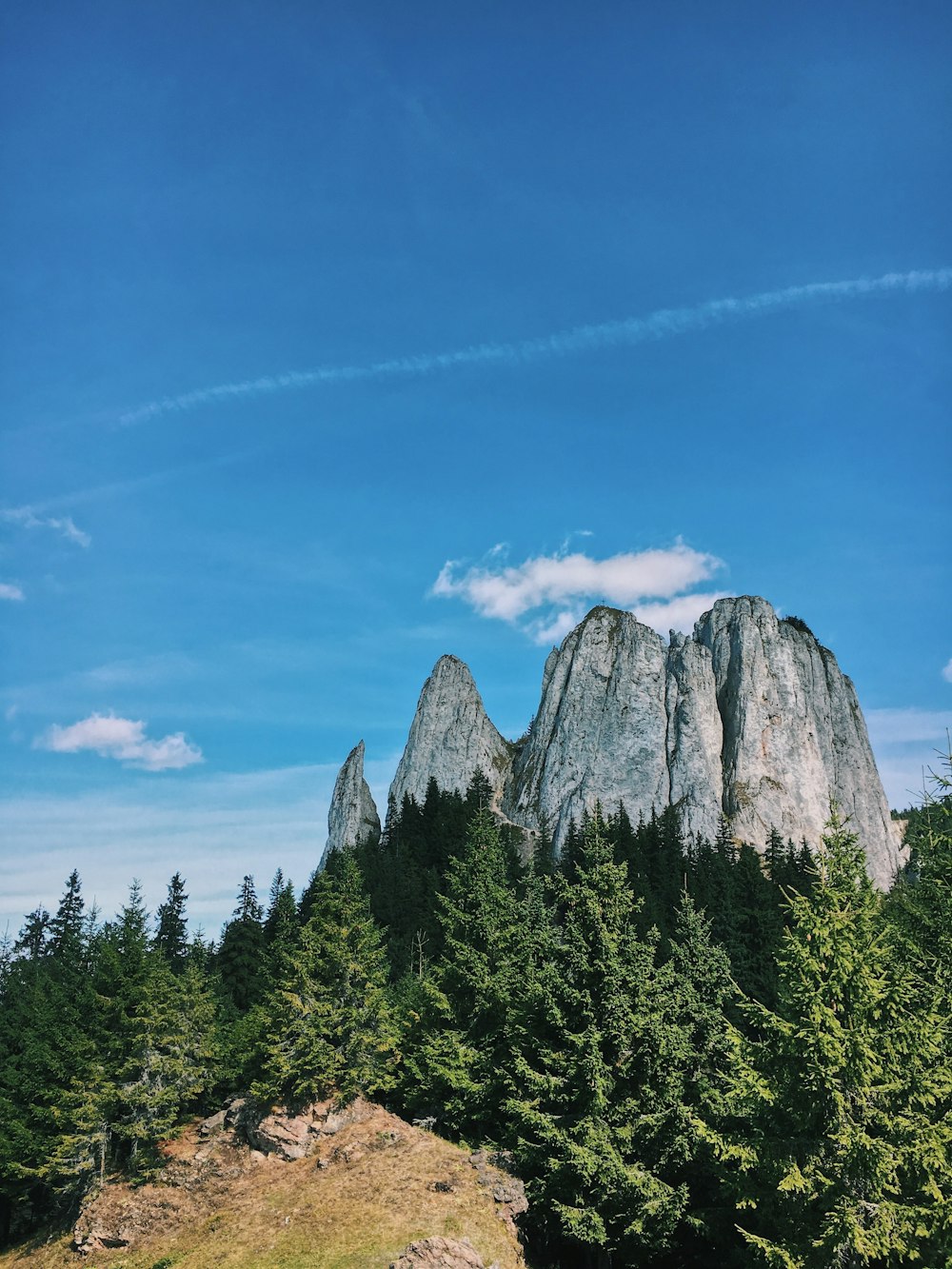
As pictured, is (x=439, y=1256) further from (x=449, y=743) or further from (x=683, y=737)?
(x=449, y=743)

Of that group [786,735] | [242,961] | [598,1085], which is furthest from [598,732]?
[598,1085]

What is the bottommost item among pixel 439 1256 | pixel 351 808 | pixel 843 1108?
pixel 439 1256

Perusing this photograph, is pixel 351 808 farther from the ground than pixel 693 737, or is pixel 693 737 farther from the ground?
pixel 693 737

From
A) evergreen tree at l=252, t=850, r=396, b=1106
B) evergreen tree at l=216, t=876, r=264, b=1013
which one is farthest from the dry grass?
evergreen tree at l=216, t=876, r=264, b=1013

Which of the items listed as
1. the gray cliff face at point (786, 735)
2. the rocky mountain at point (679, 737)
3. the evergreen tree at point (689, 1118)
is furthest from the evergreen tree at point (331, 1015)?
the gray cliff face at point (786, 735)

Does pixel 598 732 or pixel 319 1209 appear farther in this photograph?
pixel 598 732

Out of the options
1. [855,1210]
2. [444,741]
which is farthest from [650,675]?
[855,1210]

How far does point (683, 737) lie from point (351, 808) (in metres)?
50.3

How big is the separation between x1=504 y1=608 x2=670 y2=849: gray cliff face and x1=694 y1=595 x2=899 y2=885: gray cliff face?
31.6 feet

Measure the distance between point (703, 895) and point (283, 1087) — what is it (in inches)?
1451

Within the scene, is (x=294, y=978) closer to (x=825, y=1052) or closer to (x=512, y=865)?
(x=825, y=1052)

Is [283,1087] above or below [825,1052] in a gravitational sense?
below

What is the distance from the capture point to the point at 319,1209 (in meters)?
27.9

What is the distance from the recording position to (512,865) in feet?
240
